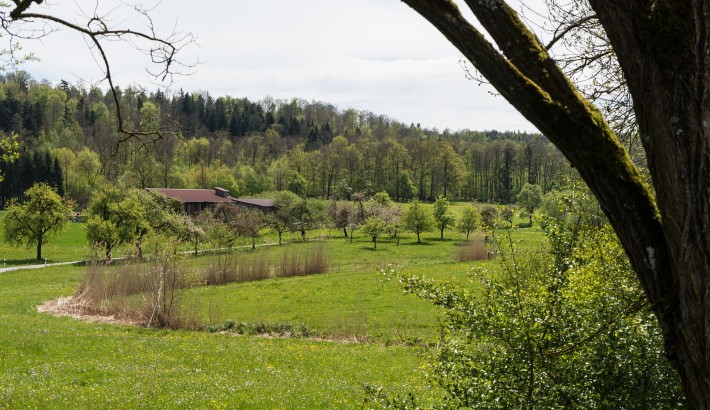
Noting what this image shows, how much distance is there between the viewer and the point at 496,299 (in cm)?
535

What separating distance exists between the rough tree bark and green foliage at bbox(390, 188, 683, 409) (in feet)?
8.34

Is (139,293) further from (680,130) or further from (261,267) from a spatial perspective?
(680,130)

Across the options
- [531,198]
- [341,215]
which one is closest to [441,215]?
[341,215]

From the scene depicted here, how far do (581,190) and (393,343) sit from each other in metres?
13.3

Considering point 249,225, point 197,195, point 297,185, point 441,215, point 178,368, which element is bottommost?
point 178,368

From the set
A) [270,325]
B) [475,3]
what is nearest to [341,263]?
[270,325]

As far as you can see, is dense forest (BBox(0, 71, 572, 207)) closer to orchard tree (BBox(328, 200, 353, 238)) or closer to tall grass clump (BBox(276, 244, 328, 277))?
orchard tree (BBox(328, 200, 353, 238))

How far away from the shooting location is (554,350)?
4832mm

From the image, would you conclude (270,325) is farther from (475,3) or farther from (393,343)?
(475,3)

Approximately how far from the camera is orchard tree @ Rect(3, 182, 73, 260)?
44.2 m

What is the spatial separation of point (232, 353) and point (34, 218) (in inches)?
1507

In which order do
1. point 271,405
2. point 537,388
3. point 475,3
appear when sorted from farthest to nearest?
point 271,405, point 537,388, point 475,3

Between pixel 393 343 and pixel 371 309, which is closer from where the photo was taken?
pixel 393 343

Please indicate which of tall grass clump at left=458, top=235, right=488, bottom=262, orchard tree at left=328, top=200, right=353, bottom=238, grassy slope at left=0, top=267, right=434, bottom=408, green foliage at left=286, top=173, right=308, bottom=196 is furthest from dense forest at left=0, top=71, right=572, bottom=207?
grassy slope at left=0, top=267, right=434, bottom=408
